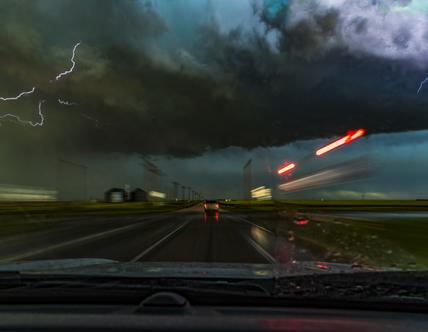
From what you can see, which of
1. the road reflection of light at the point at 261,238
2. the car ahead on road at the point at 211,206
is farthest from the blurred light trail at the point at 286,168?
the car ahead on road at the point at 211,206

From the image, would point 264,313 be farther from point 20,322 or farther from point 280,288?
point 20,322

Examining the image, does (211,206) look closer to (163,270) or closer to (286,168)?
(286,168)

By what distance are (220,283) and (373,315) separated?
1.19 m

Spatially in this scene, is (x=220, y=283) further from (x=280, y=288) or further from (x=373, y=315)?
(x=373, y=315)

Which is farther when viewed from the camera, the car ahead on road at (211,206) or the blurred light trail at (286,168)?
the car ahead on road at (211,206)

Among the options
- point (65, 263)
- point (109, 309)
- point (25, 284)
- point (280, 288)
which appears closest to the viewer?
point (109, 309)

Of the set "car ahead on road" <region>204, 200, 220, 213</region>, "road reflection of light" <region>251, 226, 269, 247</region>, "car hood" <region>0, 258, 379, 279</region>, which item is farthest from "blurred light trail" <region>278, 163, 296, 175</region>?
"car hood" <region>0, 258, 379, 279</region>

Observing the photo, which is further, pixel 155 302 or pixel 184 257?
pixel 184 257

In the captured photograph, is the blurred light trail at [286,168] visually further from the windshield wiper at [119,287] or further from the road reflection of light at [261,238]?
the windshield wiper at [119,287]

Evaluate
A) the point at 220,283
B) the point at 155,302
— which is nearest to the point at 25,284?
the point at 155,302

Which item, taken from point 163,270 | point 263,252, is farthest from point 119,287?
point 263,252

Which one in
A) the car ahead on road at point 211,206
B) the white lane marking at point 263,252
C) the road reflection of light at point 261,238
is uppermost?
the car ahead on road at point 211,206

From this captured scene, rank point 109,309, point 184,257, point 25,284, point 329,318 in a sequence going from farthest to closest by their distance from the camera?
point 184,257 < point 25,284 < point 109,309 < point 329,318

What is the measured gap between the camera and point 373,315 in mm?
3453
